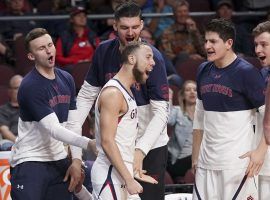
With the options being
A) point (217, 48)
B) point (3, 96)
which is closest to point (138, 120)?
point (217, 48)

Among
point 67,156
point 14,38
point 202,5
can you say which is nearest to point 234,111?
point 67,156

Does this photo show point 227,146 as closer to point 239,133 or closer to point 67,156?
point 239,133

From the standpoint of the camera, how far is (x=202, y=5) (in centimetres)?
1274

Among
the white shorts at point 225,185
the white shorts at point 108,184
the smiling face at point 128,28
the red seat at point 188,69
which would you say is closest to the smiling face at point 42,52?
the smiling face at point 128,28

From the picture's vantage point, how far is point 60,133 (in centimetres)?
629

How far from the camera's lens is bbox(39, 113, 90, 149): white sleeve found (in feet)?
20.6

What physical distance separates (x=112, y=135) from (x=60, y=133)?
0.58 metres

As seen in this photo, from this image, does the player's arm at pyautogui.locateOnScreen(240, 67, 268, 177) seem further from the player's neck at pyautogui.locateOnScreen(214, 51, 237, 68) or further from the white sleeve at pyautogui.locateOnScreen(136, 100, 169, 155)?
the white sleeve at pyautogui.locateOnScreen(136, 100, 169, 155)

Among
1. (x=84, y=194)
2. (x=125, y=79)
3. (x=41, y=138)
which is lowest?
(x=84, y=194)

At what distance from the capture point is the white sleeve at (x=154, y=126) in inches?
244

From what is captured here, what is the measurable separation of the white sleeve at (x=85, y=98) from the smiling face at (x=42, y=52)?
1.25ft

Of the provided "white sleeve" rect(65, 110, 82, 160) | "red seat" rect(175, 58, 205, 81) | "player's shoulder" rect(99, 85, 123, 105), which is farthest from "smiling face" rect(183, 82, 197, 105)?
"player's shoulder" rect(99, 85, 123, 105)

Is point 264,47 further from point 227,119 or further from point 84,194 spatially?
point 84,194

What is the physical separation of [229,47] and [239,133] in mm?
645
